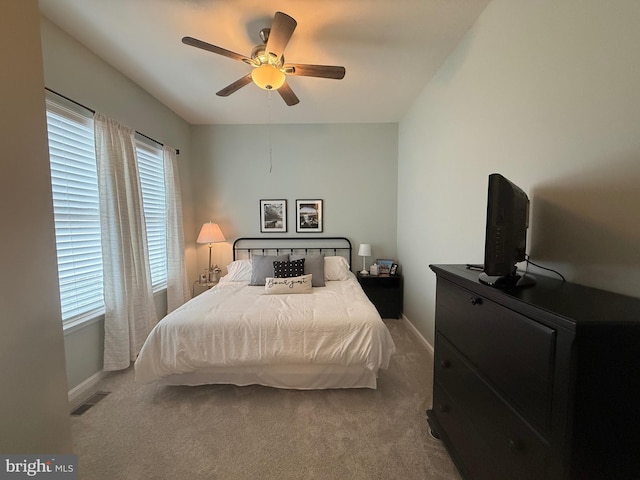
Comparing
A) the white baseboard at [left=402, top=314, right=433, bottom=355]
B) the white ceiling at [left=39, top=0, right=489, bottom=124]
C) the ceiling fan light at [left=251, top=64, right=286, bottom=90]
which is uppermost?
the white ceiling at [left=39, top=0, right=489, bottom=124]

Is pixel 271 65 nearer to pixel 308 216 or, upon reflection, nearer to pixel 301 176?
pixel 301 176

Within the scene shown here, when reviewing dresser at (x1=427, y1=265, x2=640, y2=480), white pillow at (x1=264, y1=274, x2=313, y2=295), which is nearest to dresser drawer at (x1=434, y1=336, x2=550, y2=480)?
dresser at (x1=427, y1=265, x2=640, y2=480)

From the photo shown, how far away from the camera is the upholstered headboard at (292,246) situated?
12.2ft

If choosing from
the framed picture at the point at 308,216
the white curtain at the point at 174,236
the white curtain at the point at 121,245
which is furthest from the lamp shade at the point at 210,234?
the framed picture at the point at 308,216

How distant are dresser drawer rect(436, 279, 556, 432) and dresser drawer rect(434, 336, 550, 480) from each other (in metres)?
0.06

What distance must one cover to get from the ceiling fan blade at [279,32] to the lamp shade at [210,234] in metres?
2.36

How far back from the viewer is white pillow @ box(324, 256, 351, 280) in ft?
10.5

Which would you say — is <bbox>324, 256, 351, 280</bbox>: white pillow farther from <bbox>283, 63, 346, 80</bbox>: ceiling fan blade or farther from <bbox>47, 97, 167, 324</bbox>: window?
<bbox>47, 97, 167, 324</bbox>: window

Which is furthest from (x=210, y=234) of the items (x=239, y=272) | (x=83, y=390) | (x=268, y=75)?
(x=268, y=75)

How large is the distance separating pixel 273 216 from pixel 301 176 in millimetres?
746

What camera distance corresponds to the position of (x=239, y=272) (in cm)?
323

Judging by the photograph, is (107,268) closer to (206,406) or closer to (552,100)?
(206,406)

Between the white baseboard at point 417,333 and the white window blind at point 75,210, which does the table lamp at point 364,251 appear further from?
the white window blind at point 75,210

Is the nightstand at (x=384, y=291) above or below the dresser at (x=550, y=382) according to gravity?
below
